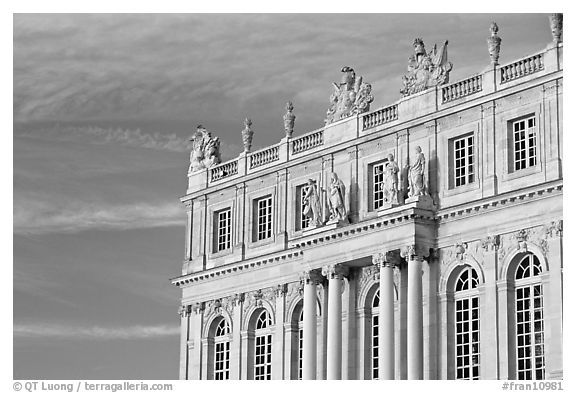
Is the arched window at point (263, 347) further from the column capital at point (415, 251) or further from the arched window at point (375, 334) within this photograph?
the column capital at point (415, 251)

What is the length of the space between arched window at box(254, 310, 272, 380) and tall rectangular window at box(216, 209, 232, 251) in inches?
140

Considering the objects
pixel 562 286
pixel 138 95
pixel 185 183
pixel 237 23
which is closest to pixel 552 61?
pixel 562 286

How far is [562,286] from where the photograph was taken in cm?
4597

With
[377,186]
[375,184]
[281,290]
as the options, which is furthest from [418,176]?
[281,290]

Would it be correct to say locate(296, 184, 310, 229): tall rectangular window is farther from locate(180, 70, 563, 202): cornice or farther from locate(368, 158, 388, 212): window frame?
locate(368, 158, 388, 212): window frame

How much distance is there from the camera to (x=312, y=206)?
54.2m

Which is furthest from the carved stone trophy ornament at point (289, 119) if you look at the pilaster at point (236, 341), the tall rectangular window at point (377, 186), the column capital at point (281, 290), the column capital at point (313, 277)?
the pilaster at point (236, 341)

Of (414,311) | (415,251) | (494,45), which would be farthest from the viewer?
(415,251)

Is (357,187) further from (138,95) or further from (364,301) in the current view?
(138,95)

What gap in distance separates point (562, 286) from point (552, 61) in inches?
259

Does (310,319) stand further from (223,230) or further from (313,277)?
(223,230)

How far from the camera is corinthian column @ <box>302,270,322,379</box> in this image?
5378 centimetres

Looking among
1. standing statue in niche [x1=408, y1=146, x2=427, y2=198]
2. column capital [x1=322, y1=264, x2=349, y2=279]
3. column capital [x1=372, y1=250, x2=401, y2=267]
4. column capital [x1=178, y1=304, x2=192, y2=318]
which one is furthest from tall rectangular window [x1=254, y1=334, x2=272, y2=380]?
standing statue in niche [x1=408, y1=146, x2=427, y2=198]

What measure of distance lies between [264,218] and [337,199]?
5616mm
